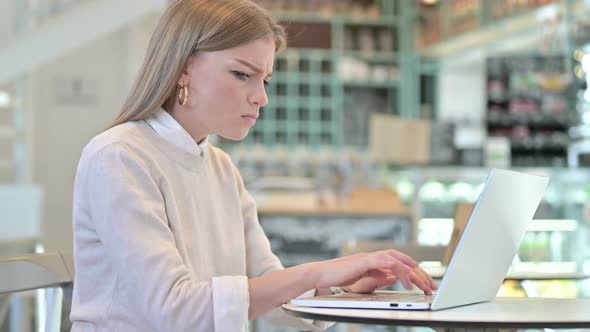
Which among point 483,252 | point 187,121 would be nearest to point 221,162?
point 187,121

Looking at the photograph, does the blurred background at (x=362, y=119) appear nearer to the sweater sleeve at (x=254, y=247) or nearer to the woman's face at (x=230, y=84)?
the sweater sleeve at (x=254, y=247)

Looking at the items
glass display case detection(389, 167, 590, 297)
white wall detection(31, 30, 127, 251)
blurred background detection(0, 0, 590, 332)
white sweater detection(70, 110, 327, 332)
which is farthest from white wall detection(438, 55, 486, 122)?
white sweater detection(70, 110, 327, 332)

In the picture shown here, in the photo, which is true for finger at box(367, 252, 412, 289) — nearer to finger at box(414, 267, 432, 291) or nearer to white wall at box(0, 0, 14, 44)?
finger at box(414, 267, 432, 291)

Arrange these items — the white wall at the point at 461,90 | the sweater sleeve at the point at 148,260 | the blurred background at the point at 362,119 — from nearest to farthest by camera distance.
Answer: the sweater sleeve at the point at 148,260
the blurred background at the point at 362,119
the white wall at the point at 461,90

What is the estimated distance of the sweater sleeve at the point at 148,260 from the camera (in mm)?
1452

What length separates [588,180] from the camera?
6480 millimetres

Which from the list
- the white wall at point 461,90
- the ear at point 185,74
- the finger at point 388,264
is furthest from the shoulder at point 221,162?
the white wall at point 461,90

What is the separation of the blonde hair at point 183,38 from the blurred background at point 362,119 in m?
1.09

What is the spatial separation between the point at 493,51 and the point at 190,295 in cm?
899

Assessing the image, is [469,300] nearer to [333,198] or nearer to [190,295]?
[190,295]

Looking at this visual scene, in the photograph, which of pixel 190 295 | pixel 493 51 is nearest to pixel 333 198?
pixel 493 51

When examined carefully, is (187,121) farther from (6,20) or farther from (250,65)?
(6,20)

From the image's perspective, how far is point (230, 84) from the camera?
162 centimetres

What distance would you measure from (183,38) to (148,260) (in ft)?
1.35
